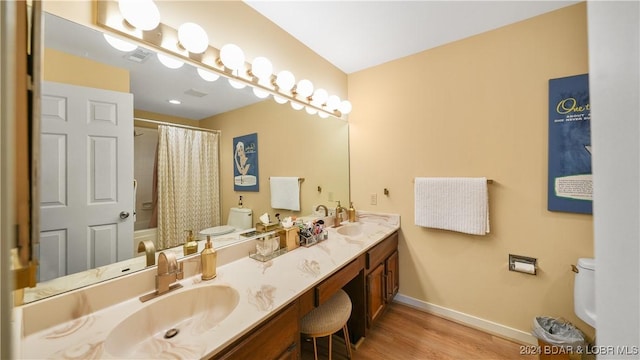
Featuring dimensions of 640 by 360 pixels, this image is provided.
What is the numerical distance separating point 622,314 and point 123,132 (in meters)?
1.64

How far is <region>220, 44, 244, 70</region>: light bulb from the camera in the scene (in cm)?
130

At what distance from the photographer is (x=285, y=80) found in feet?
5.53

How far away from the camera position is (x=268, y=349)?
0.89 m

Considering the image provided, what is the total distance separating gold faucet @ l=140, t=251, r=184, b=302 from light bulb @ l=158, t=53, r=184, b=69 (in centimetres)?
91

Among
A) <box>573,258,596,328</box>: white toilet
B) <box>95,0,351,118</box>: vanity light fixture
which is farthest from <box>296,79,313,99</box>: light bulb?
<box>573,258,596,328</box>: white toilet

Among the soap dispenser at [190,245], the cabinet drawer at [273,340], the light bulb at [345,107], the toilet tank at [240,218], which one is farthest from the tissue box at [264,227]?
the light bulb at [345,107]

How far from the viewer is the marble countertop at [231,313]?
2.28ft

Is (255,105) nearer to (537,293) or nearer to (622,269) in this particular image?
(622,269)

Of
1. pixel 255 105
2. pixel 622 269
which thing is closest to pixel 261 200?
pixel 255 105

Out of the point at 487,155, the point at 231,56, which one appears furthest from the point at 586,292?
the point at 231,56

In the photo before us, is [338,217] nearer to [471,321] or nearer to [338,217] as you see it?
[338,217]

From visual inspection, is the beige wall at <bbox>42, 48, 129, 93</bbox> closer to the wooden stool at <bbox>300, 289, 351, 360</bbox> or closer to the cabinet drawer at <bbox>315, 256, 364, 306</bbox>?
the cabinet drawer at <bbox>315, 256, 364, 306</bbox>

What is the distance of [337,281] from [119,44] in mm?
1549

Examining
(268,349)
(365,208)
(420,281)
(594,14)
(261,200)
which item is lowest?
(420,281)
